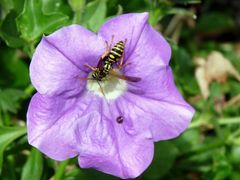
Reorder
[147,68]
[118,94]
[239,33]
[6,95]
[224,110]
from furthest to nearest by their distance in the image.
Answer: [239,33], [224,110], [6,95], [118,94], [147,68]

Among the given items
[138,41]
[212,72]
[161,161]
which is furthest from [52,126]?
[212,72]

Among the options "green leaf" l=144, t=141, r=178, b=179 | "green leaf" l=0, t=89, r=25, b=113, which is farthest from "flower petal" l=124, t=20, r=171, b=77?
"green leaf" l=144, t=141, r=178, b=179

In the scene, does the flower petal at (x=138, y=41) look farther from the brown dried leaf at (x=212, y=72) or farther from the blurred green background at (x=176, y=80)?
the brown dried leaf at (x=212, y=72)

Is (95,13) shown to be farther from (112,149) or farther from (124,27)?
(112,149)

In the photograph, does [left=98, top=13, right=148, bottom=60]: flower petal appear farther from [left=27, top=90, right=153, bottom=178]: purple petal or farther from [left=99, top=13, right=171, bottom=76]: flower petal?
[left=27, top=90, right=153, bottom=178]: purple petal

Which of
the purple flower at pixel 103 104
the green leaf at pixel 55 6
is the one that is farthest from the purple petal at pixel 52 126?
the green leaf at pixel 55 6

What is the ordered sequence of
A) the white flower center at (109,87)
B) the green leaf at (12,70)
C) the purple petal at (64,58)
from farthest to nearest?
the green leaf at (12,70) → the white flower center at (109,87) → the purple petal at (64,58)

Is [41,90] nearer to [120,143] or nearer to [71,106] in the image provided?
[71,106]

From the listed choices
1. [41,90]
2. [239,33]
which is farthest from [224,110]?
[41,90]
